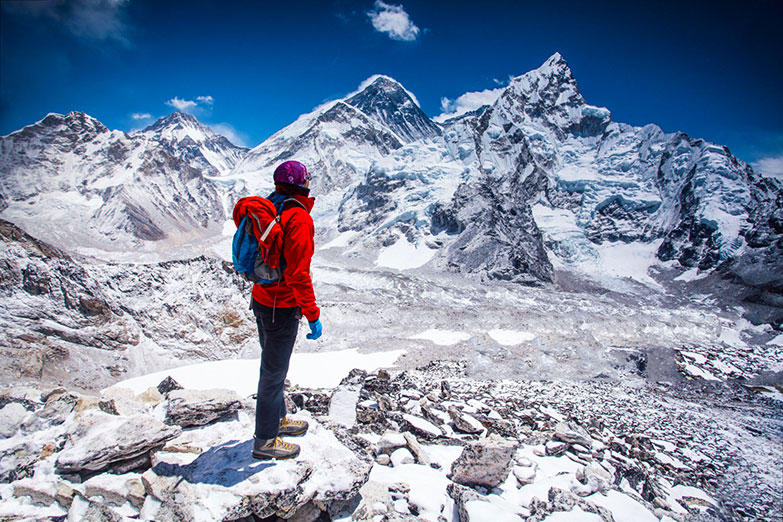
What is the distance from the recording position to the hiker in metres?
2.98

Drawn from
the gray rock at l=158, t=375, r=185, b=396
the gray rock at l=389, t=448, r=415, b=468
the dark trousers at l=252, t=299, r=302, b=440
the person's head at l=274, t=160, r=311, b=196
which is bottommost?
the gray rock at l=158, t=375, r=185, b=396

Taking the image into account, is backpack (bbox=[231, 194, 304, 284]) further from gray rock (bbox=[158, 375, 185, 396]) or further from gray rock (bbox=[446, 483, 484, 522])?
gray rock (bbox=[158, 375, 185, 396])

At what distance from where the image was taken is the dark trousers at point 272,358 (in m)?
3.12

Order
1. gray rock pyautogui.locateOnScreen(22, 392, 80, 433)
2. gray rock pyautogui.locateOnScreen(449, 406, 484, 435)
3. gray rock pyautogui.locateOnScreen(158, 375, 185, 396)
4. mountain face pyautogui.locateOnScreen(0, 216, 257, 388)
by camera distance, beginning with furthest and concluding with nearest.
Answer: mountain face pyautogui.locateOnScreen(0, 216, 257, 388) → gray rock pyautogui.locateOnScreen(158, 375, 185, 396) → gray rock pyautogui.locateOnScreen(449, 406, 484, 435) → gray rock pyautogui.locateOnScreen(22, 392, 80, 433)

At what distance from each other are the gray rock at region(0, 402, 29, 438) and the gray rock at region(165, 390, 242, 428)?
4.15 ft

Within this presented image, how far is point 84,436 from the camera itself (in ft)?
10.7

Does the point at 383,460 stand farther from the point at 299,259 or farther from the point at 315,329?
the point at 299,259

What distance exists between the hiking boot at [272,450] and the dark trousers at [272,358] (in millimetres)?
47

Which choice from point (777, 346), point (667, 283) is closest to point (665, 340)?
point (777, 346)

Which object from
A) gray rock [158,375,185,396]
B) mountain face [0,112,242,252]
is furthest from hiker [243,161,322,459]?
mountain face [0,112,242,252]

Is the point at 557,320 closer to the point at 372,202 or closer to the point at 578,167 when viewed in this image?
the point at 372,202

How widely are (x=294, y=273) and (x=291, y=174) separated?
0.90 metres

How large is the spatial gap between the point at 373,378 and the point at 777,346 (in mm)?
45472

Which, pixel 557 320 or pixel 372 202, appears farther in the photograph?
pixel 372 202
